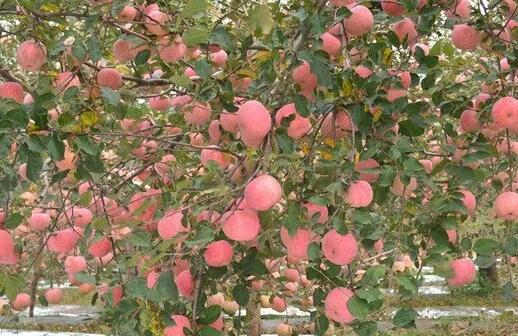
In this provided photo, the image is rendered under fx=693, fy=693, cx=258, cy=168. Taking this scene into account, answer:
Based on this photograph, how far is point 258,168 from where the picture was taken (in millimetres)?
1406

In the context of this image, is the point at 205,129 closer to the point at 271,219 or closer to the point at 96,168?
the point at 96,168

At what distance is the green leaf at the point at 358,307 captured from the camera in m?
A: 1.34

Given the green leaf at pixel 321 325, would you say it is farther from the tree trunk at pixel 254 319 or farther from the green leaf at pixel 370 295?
the tree trunk at pixel 254 319

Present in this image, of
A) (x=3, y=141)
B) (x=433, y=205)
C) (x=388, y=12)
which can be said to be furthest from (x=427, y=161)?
(x=3, y=141)

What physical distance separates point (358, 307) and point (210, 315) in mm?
358

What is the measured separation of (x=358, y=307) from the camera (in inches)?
53.1

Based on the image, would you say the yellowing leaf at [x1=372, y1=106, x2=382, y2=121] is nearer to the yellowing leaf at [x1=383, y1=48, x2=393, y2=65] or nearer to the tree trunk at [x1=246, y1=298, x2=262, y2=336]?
the yellowing leaf at [x1=383, y1=48, x2=393, y2=65]

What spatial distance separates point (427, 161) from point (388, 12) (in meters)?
0.79

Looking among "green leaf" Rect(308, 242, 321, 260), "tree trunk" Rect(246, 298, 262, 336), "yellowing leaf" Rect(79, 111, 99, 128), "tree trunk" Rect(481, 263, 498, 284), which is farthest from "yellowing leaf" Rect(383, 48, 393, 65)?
"tree trunk" Rect(481, 263, 498, 284)

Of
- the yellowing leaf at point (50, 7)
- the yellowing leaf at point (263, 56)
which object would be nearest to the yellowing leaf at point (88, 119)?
the yellowing leaf at point (50, 7)

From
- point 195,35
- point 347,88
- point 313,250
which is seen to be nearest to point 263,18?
point 195,35

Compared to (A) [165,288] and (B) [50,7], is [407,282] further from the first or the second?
(B) [50,7]

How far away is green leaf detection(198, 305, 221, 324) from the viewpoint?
153cm

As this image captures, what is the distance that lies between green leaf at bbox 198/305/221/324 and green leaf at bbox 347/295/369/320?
0.32m
